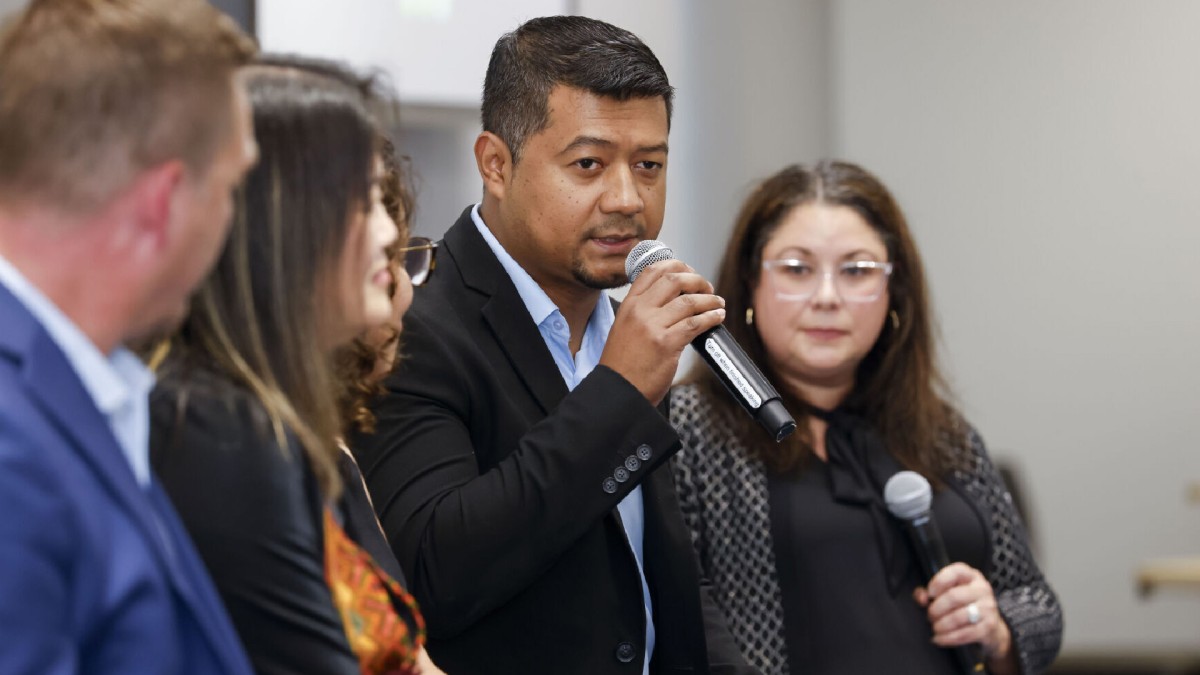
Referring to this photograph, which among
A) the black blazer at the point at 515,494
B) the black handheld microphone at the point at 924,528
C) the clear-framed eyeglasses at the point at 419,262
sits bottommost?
the black handheld microphone at the point at 924,528

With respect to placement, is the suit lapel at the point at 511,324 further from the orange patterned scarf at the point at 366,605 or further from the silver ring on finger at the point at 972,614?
the silver ring on finger at the point at 972,614

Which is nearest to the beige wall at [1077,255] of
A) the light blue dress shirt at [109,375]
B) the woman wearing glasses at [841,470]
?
the woman wearing glasses at [841,470]

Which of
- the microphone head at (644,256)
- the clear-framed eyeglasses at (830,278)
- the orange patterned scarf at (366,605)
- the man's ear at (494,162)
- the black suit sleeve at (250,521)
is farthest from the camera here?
the clear-framed eyeglasses at (830,278)

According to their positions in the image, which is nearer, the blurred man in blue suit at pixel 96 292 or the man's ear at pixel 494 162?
the blurred man in blue suit at pixel 96 292

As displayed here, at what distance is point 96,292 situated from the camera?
90cm

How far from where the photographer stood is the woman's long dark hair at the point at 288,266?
3.52ft

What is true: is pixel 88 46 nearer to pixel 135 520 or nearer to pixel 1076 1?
pixel 135 520

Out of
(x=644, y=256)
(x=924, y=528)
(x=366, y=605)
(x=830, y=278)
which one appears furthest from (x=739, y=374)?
(x=830, y=278)

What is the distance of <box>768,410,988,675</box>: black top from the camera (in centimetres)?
226

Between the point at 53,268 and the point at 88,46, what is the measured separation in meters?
0.15

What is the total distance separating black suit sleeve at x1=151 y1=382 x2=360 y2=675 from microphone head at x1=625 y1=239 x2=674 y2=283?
0.81 metres

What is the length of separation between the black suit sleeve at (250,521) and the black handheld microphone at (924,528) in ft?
4.65

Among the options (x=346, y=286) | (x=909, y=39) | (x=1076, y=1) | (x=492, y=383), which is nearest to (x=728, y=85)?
(x=909, y=39)

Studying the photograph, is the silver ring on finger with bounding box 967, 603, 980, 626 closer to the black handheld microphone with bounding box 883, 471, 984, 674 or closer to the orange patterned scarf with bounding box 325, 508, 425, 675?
the black handheld microphone with bounding box 883, 471, 984, 674
